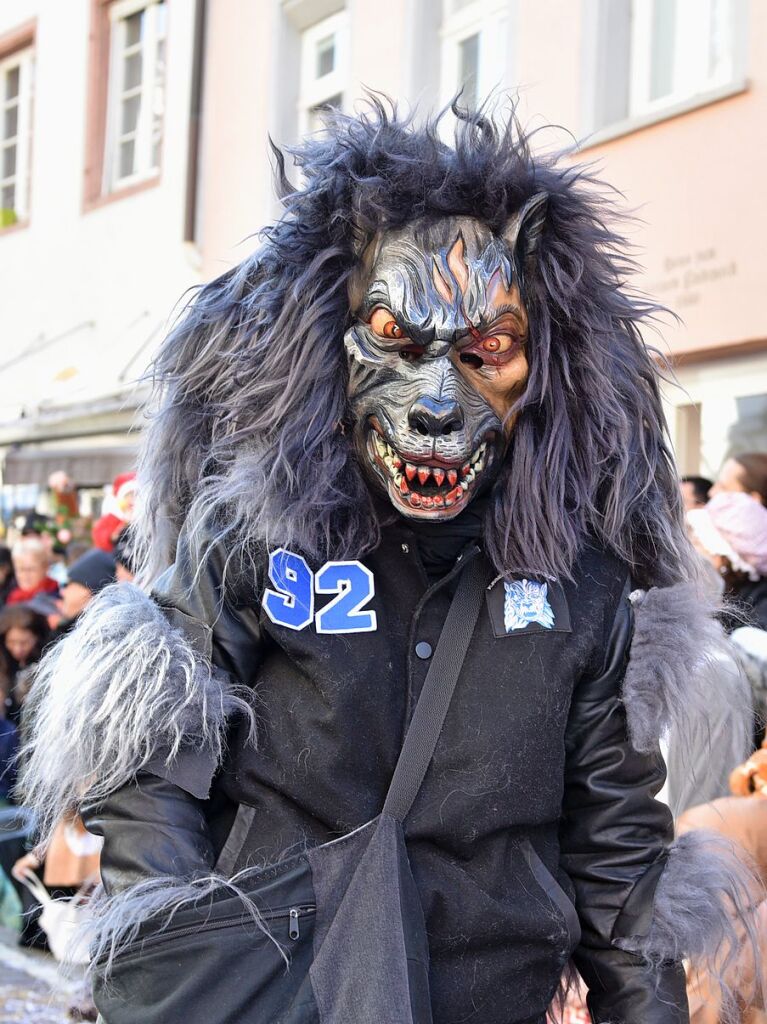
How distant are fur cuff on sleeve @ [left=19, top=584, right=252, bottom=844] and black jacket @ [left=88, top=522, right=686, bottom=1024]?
0.04 m

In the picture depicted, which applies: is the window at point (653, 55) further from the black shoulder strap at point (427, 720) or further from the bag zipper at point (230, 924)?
the bag zipper at point (230, 924)

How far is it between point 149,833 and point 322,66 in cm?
944

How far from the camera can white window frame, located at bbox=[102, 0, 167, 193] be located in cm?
1211

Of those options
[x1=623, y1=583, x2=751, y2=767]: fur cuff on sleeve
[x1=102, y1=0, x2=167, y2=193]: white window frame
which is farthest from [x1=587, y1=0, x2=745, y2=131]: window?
[x1=102, y1=0, x2=167, y2=193]: white window frame

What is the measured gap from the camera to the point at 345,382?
2170mm

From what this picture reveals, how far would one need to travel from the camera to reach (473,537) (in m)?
2.17

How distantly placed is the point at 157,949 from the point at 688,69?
20.6 ft

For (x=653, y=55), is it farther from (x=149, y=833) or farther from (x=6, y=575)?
(x=149, y=833)

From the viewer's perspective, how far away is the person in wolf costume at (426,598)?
6.37 ft

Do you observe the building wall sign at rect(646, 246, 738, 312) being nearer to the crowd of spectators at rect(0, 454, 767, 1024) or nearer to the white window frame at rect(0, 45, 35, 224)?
the crowd of spectators at rect(0, 454, 767, 1024)

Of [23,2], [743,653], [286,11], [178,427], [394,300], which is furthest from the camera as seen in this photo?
[23,2]

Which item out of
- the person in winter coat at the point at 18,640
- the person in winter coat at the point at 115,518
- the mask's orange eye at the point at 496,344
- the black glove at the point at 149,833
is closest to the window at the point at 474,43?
the person in winter coat at the point at 115,518

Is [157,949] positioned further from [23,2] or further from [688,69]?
[23,2]

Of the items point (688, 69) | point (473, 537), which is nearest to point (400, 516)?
point (473, 537)
